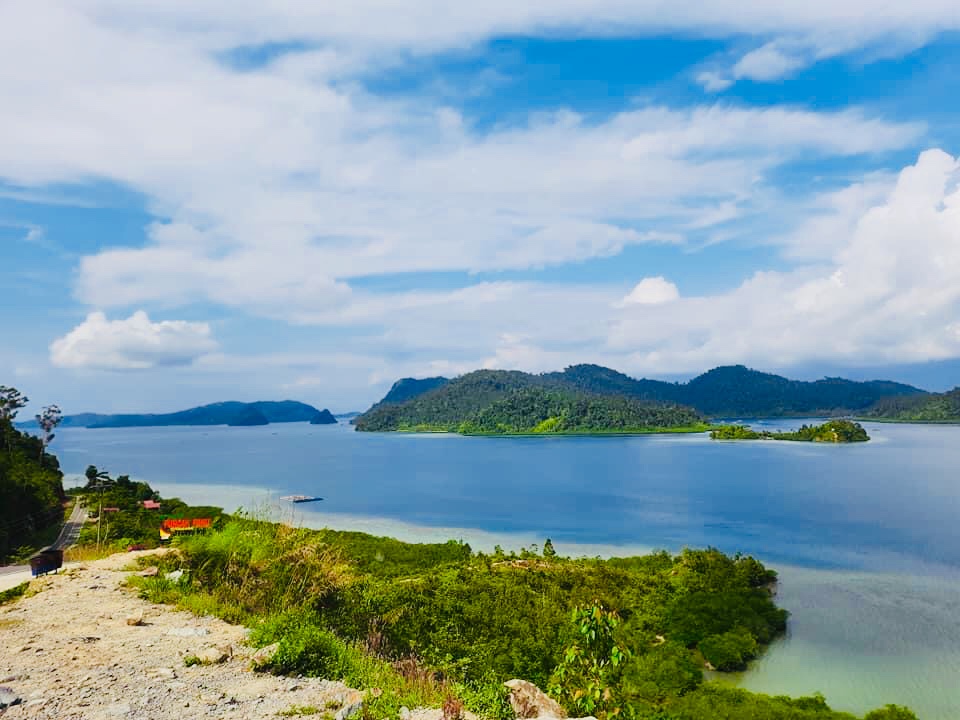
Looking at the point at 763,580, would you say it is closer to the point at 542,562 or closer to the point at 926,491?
the point at 542,562

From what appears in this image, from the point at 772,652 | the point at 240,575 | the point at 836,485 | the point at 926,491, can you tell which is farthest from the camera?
the point at 836,485

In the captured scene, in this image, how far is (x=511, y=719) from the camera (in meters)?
8.41

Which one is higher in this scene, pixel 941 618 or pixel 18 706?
pixel 18 706

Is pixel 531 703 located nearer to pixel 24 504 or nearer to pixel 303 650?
pixel 303 650

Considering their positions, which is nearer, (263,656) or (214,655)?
(263,656)

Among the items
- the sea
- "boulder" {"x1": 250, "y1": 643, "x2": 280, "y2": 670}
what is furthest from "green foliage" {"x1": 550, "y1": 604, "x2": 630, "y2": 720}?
the sea

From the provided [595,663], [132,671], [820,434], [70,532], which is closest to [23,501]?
[70,532]

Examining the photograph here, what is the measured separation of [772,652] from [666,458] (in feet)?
345

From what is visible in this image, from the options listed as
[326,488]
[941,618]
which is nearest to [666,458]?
[326,488]

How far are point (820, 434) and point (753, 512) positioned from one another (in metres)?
119

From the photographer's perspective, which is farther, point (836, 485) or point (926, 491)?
point (836, 485)

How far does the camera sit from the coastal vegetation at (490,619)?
9781 millimetres

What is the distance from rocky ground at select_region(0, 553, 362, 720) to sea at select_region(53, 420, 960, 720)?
5005 mm

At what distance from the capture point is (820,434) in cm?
16825
